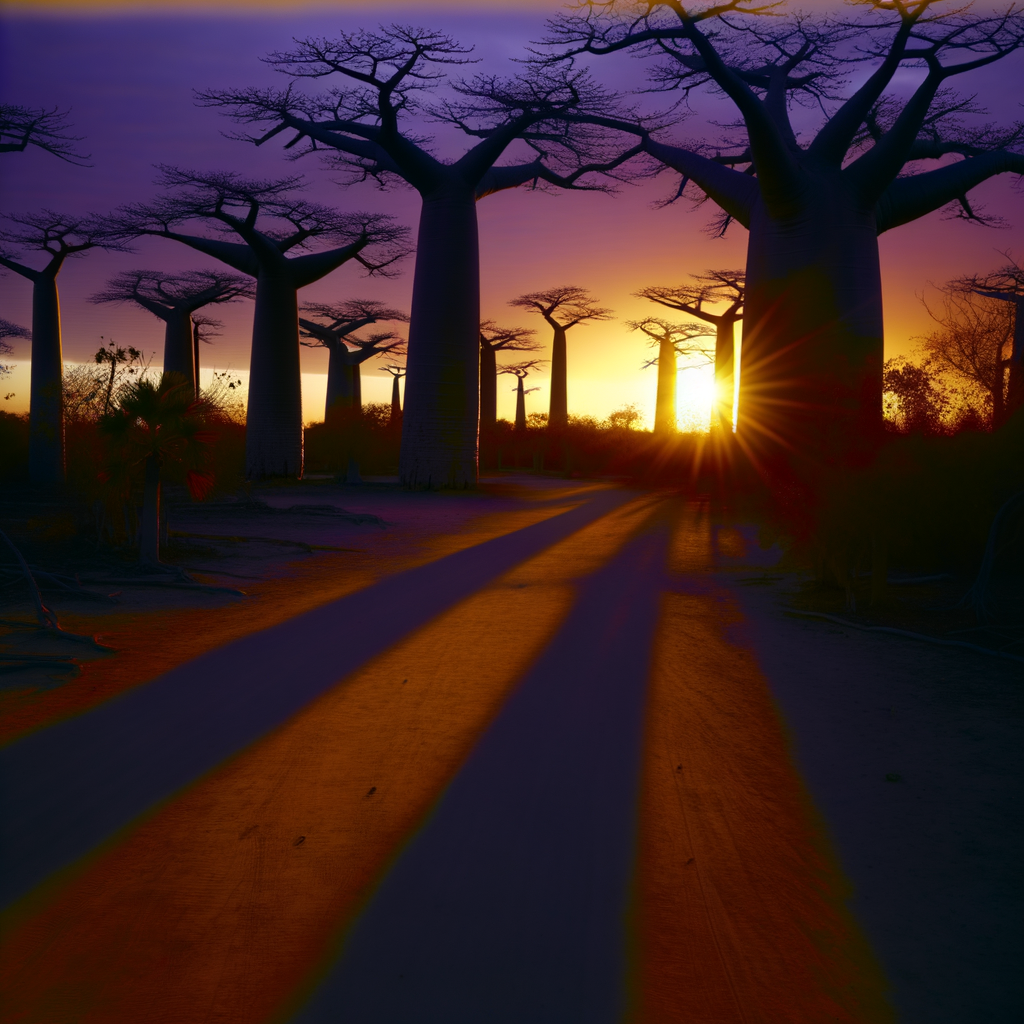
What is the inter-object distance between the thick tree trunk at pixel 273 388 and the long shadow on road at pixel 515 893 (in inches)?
782

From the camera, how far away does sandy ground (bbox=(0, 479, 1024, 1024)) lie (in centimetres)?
201

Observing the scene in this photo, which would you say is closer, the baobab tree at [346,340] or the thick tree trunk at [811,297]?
the thick tree trunk at [811,297]

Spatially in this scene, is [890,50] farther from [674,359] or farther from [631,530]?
[674,359]

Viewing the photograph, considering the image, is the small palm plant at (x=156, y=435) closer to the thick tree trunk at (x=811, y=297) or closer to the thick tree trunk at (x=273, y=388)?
the thick tree trunk at (x=811, y=297)

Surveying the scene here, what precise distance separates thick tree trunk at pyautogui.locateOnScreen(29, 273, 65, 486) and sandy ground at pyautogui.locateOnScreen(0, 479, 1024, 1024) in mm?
18668

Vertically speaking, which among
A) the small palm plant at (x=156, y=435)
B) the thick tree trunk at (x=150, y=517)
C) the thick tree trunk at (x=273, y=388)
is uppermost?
the thick tree trunk at (x=273, y=388)

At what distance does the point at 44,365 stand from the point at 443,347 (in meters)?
11.7

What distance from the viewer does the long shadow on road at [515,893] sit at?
1941 millimetres

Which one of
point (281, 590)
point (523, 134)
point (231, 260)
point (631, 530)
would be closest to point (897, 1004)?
point (281, 590)

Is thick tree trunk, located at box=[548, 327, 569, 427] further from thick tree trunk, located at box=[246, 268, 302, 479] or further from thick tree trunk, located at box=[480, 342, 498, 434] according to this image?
thick tree trunk, located at box=[246, 268, 302, 479]

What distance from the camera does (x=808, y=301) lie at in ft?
41.2

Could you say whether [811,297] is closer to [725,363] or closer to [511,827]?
[511,827]

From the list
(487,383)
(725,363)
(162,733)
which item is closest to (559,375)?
(487,383)

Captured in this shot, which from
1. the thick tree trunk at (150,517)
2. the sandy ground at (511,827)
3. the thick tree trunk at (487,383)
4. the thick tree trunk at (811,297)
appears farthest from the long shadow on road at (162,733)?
the thick tree trunk at (487,383)
